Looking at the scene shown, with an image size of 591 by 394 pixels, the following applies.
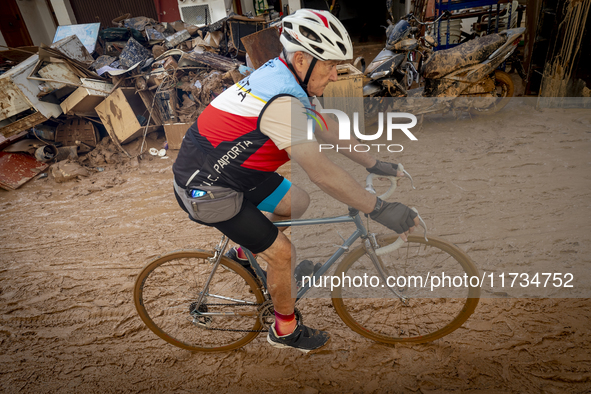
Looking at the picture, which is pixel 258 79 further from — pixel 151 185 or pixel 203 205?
pixel 151 185

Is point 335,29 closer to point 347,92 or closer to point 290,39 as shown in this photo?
point 290,39

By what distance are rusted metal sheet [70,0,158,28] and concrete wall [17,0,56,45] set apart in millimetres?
1189

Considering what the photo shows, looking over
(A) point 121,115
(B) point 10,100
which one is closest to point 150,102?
(A) point 121,115

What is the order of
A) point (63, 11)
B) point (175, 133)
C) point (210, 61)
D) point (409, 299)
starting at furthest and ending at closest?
point (63, 11), point (210, 61), point (175, 133), point (409, 299)

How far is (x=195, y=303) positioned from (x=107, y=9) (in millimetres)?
12485

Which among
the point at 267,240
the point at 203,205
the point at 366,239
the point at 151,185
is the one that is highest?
the point at 203,205

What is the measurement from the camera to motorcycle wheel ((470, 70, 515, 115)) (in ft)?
18.8

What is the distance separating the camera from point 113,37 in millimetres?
8070

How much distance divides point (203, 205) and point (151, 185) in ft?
12.9

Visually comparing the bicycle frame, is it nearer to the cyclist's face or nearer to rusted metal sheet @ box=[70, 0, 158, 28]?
the cyclist's face

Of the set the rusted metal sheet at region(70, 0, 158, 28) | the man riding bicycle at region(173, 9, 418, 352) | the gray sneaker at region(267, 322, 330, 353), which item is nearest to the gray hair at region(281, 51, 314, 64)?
the man riding bicycle at region(173, 9, 418, 352)

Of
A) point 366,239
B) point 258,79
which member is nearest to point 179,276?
point 366,239

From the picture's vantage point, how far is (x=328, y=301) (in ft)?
9.29

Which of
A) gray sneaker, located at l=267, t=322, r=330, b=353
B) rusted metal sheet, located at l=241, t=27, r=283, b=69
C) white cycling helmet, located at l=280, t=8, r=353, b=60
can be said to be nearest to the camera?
white cycling helmet, located at l=280, t=8, r=353, b=60
